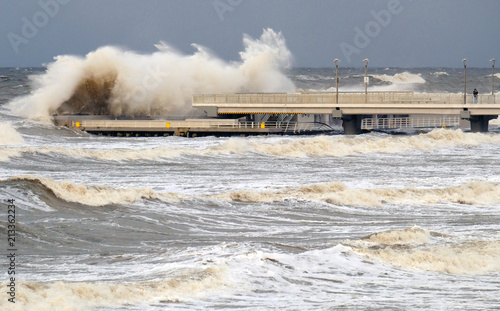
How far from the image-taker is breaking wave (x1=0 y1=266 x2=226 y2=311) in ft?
34.9

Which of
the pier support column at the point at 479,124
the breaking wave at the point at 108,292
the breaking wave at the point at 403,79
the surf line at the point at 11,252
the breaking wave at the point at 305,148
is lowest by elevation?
the breaking wave at the point at 108,292

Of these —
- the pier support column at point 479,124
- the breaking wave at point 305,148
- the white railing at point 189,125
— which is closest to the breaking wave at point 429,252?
the breaking wave at point 305,148

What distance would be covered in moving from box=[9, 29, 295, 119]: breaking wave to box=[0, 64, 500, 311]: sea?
18.3m

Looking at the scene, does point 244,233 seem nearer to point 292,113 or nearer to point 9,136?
point 9,136

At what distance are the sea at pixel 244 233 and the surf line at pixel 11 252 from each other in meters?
0.03

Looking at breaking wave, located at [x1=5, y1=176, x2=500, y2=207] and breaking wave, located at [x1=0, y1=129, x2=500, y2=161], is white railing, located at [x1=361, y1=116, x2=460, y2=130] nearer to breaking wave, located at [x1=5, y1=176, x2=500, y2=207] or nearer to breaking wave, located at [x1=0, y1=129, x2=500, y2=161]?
breaking wave, located at [x1=0, y1=129, x2=500, y2=161]

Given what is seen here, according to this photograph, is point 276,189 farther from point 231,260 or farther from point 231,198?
point 231,260

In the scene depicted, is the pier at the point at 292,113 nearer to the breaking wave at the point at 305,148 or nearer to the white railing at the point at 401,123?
the white railing at the point at 401,123

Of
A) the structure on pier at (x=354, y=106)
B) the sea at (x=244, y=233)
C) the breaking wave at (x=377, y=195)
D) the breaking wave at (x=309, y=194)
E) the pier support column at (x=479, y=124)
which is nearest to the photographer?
the sea at (x=244, y=233)

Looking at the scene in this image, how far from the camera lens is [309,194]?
861 inches

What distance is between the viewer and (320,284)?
12.6 metres

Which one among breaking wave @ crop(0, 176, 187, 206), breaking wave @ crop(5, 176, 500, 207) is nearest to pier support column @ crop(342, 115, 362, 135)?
breaking wave @ crop(5, 176, 500, 207)

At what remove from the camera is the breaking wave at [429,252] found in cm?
1401

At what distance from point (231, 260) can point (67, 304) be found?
10.8 feet
